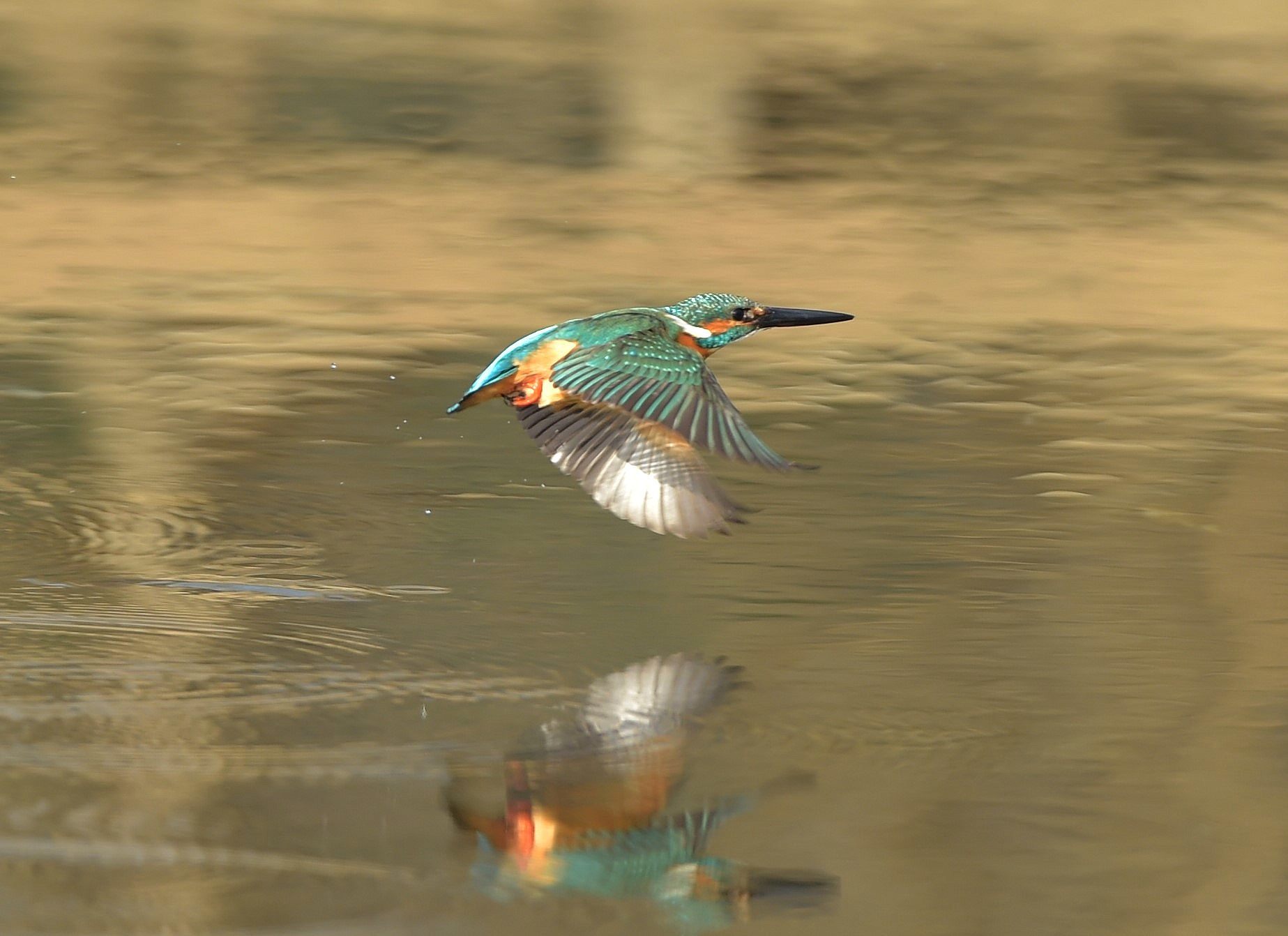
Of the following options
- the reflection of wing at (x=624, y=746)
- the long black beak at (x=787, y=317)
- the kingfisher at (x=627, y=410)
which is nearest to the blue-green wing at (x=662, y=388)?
the kingfisher at (x=627, y=410)

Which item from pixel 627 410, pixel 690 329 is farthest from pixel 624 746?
pixel 690 329

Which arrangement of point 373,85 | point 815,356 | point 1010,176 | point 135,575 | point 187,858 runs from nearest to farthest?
point 187,858 → point 135,575 → point 815,356 → point 1010,176 → point 373,85

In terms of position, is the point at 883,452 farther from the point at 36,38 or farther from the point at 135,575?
the point at 36,38

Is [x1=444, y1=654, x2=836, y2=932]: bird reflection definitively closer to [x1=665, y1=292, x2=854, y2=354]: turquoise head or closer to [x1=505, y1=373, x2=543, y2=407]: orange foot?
[x1=505, y1=373, x2=543, y2=407]: orange foot

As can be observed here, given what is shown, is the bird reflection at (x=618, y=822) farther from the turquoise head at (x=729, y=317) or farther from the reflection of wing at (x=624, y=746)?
the turquoise head at (x=729, y=317)

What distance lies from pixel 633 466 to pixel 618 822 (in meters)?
1.32

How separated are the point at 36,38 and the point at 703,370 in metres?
11.0

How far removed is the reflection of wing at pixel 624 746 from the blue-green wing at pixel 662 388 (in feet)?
1.55

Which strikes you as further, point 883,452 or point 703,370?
point 883,452

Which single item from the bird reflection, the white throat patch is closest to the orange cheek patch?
the white throat patch

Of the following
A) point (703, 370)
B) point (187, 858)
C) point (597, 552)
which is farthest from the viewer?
point (597, 552)

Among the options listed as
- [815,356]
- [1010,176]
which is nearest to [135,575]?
[815,356]

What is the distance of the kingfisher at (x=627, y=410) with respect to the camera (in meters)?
4.79

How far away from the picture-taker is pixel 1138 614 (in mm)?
5297
